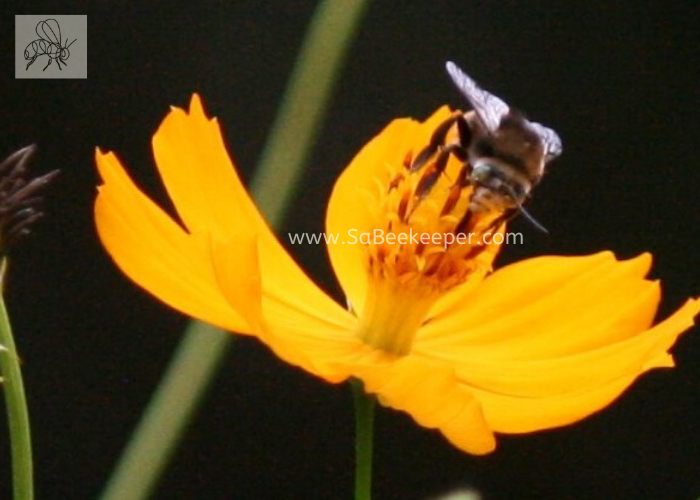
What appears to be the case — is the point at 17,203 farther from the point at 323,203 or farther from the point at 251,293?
the point at 323,203

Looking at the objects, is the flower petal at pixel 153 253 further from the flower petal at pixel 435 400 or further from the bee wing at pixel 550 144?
the bee wing at pixel 550 144

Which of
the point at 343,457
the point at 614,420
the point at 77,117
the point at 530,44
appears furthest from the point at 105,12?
the point at 614,420

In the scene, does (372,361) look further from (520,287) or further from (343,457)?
(343,457)

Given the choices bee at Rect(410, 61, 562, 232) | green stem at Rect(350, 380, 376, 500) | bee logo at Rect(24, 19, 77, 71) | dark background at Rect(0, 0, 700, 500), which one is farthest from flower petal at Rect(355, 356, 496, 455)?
dark background at Rect(0, 0, 700, 500)

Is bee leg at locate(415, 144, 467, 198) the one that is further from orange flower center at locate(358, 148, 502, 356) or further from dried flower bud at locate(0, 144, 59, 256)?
dried flower bud at locate(0, 144, 59, 256)

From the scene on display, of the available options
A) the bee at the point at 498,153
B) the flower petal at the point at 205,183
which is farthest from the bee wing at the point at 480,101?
the flower petal at the point at 205,183

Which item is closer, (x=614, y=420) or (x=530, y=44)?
(x=530, y=44)

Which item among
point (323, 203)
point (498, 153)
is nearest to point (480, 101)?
point (498, 153)
